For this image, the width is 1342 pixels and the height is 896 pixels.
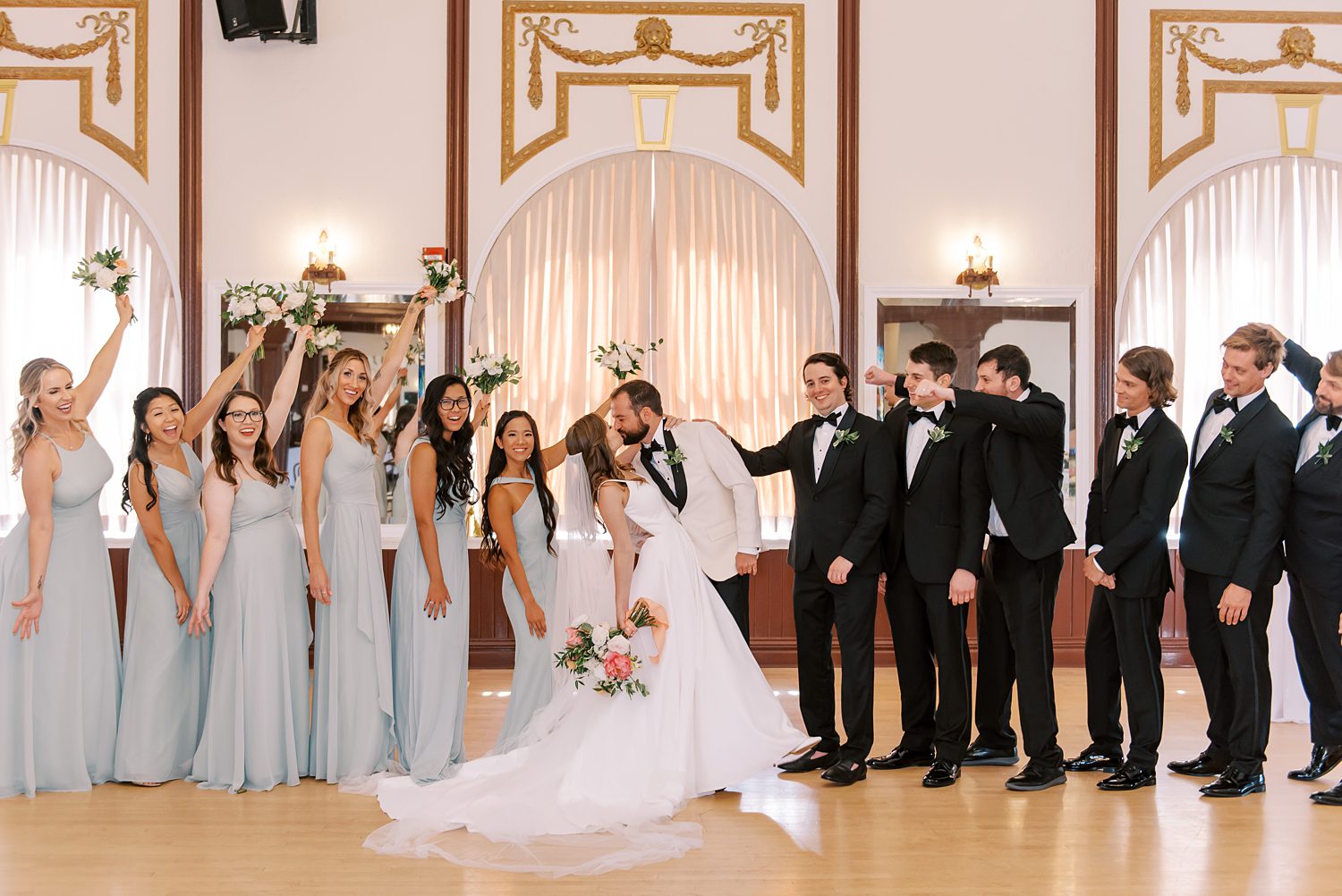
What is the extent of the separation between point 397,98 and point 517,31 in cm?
92

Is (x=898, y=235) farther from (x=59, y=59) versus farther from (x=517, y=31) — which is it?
(x=59, y=59)

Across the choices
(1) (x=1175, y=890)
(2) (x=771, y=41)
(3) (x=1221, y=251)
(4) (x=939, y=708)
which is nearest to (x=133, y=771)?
(4) (x=939, y=708)

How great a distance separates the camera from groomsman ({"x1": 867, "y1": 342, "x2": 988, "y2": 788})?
4.77 metres

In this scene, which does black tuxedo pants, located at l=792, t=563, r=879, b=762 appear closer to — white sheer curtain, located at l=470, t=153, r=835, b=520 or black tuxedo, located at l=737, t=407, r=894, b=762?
black tuxedo, located at l=737, t=407, r=894, b=762

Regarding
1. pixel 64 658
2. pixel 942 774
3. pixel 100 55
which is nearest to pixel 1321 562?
pixel 942 774

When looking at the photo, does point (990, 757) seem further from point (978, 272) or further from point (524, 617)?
point (978, 272)

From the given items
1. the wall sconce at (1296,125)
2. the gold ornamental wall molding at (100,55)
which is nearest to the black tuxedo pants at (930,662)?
the wall sconce at (1296,125)

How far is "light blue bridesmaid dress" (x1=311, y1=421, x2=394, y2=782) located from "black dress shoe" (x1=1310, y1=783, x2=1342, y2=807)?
147 inches

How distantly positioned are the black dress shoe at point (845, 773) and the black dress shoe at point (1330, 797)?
68.7 inches

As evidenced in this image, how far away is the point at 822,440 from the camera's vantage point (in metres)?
4.97

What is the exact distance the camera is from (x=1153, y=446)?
4691 millimetres

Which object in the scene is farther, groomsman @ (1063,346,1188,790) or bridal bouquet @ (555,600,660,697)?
groomsman @ (1063,346,1188,790)

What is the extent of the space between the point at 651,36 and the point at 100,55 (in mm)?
3612

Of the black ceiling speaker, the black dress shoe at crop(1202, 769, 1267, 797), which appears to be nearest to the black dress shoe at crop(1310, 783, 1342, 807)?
the black dress shoe at crop(1202, 769, 1267, 797)
